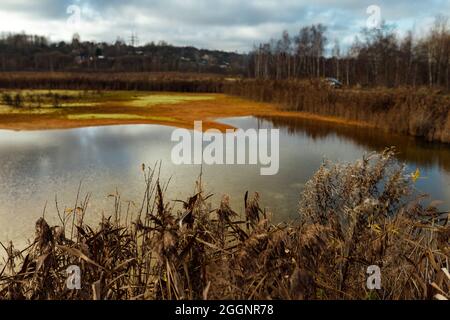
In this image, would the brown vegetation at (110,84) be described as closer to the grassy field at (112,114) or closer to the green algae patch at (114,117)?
the grassy field at (112,114)

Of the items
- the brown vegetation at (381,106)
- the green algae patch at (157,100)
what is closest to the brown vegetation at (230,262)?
the brown vegetation at (381,106)

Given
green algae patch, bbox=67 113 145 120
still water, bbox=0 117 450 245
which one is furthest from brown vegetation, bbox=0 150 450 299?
green algae patch, bbox=67 113 145 120

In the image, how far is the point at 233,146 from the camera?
14031 millimetres

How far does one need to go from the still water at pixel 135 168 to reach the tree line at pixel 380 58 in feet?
71.7

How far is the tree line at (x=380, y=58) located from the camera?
1455 inches

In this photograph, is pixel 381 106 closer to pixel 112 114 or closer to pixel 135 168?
pixel 135 168

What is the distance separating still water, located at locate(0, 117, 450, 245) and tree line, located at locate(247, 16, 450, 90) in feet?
71.7

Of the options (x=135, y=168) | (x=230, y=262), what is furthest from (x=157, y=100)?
(x=230, y=262)

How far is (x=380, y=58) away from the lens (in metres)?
41.7

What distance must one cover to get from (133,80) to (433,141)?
35971 millimetres

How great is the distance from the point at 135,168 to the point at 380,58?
38464 millimetres

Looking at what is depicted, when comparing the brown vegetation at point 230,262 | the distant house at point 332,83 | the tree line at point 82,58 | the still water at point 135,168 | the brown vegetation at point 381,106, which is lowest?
the still water at point 135,168

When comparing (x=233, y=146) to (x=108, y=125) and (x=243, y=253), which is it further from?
(x=243, y=253)

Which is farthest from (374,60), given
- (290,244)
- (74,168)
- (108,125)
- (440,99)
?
(290,244)
